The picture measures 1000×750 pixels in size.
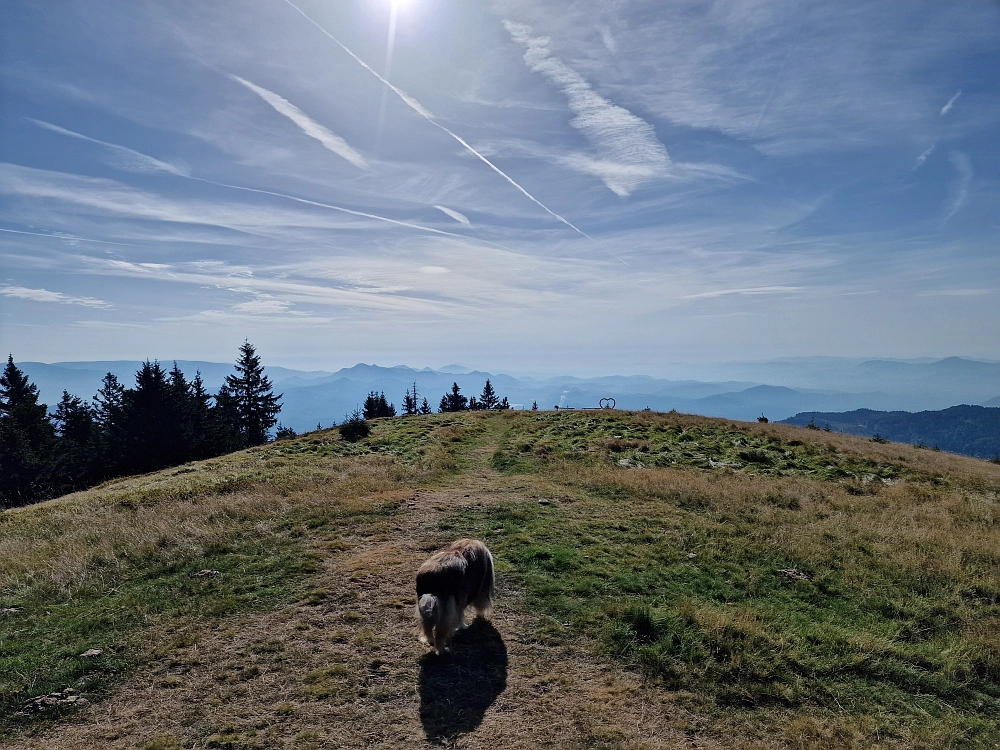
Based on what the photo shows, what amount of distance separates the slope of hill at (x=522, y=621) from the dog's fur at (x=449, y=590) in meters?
0.38

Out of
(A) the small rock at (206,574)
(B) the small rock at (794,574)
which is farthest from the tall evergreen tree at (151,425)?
(B) the small rock at (794,574)

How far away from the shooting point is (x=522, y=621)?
313 inches

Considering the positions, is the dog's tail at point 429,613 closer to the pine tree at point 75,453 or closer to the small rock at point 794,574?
the small rock at point 794,574

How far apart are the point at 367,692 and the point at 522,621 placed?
2799 mm

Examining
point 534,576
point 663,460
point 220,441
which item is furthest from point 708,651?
point 220,441

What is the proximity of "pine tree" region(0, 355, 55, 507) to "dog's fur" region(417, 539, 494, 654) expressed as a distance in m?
47.3

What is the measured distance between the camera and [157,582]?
9.35 meters

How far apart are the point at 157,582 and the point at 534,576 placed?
24.9 feet

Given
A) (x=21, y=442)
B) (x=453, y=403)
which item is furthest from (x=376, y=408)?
(x=21, y=442)

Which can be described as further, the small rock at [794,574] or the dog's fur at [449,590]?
the small rock at [794,574]

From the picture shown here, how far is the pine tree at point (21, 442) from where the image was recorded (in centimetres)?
4150

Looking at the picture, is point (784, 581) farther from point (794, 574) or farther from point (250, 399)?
point (250, 399)

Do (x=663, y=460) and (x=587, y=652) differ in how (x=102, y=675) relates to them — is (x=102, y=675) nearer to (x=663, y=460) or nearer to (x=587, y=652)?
(x=587, y=652)

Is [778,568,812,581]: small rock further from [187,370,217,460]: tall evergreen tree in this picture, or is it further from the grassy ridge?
[187,370,217,460]: tall evergreen tree
